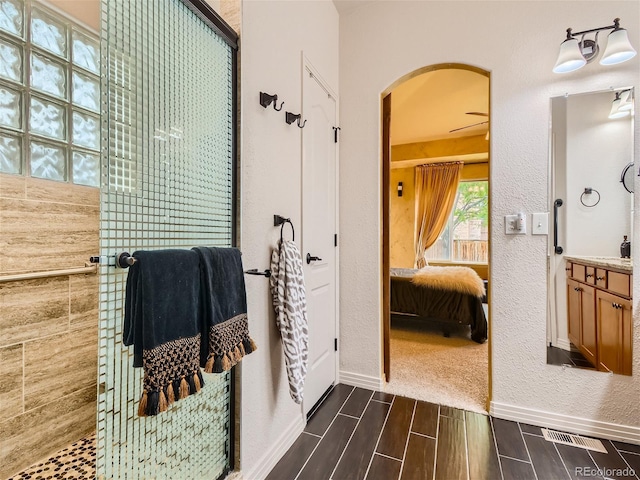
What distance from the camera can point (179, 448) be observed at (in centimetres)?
107

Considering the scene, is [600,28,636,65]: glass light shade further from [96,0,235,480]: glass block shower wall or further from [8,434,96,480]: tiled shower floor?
[8,434,96,480]: tiled shower floor

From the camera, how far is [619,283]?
1768 mm

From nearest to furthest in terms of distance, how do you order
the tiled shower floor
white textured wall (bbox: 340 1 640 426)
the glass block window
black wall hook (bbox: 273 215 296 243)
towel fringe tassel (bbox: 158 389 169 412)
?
towel fringe tassel (bbox: 158 389 169 412), the glass block window, the tiled shower floor, black wall hook (bbox: 273 215 296 243), white textured wall (bbox: 340 1 640 426)

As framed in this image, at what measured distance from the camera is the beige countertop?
1.74 meters

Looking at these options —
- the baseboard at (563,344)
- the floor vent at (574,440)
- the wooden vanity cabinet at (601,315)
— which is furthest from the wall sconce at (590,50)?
the floor vent at (574,440)

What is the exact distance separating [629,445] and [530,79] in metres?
2.27

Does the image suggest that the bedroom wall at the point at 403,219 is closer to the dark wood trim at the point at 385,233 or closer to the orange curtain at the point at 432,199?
the orange curtain at the point at 432,199

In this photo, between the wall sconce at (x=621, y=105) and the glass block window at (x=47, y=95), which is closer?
the glass block window at (x=47, y=95)

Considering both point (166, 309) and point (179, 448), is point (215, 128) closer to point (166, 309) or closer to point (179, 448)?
point (166, 309)

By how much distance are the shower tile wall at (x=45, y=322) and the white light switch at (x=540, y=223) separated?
2.68 meters

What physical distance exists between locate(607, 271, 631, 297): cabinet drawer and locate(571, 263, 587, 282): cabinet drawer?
114mm

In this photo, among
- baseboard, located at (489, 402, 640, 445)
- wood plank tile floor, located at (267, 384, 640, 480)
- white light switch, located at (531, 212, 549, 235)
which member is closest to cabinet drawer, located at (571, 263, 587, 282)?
white light switch, located at (531, 212, 549, 235)

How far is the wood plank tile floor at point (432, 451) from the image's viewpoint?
4.87 feet

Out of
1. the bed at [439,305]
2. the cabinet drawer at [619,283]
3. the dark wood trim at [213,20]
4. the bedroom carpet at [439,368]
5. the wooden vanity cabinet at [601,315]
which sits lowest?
the bedroom carpet at [439,368]
